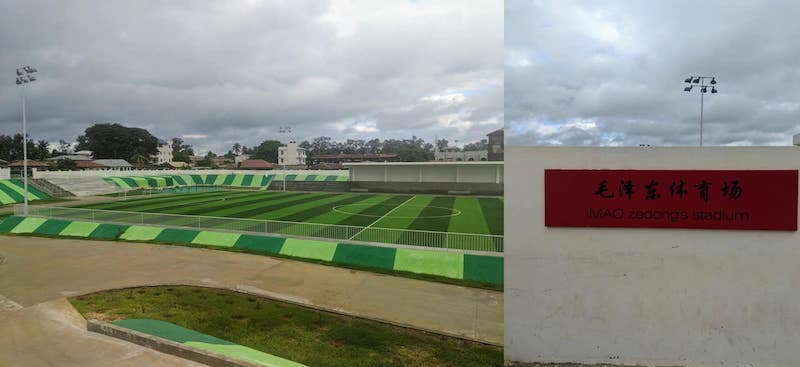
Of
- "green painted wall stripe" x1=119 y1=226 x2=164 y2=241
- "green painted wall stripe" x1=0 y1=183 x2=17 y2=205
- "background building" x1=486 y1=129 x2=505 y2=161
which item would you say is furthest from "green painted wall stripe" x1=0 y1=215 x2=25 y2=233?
"background building" x1=486 y1=129 x2=505 y2=161

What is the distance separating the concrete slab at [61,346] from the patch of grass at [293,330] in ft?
1.76

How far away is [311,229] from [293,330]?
22.3ft

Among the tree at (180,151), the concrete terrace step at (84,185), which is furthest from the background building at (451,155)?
the tree at (180,151)

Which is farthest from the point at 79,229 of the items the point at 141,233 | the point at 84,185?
the point at 84,185

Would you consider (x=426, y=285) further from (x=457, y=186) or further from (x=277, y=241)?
(x=457, y=186)

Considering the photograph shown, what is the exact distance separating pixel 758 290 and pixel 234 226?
523 inches

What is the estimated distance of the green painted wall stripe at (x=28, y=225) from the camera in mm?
15902

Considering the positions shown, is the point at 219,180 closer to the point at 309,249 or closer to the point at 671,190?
the point at 309,249

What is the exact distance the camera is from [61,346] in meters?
5.52

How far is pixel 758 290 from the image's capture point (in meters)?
4.81

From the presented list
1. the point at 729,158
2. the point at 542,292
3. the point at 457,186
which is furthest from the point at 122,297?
the point at 457,186

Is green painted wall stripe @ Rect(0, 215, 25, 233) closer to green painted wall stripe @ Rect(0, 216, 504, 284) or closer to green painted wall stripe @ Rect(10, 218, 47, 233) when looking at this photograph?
green painted wall stripe @ Rect(0, 216, 504, 284)

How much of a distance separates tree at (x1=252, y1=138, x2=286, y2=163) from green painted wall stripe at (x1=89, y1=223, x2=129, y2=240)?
69.0 meters

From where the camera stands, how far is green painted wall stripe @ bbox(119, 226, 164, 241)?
1396 centimetres
